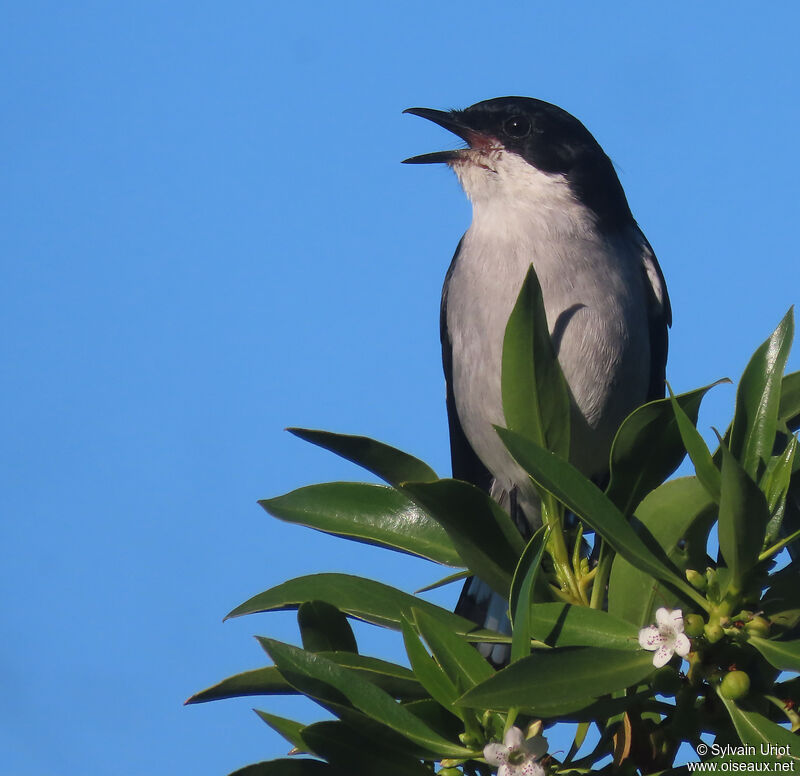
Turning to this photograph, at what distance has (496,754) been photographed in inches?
92.2

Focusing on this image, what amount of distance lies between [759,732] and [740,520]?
47 cm

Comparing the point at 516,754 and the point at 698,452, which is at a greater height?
the point at 698,452

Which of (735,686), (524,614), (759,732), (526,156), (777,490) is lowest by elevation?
(759,732)

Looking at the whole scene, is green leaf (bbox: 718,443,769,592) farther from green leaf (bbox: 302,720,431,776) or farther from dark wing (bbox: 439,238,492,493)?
dark wing (bbox: 439,238,492,493)

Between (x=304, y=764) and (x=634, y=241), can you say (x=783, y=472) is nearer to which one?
(x=304, y=764)

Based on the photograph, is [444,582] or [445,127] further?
[445,127]

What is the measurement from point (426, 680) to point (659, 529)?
0.74 m

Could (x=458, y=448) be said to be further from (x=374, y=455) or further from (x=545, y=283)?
(x=374, y=455)

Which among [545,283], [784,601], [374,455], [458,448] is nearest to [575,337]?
[545,283]

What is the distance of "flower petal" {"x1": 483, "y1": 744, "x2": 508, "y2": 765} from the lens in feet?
7.66

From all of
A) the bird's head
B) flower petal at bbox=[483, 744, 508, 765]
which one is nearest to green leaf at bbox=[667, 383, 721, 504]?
flower petal at bbox=[483, 744, 508, 765]

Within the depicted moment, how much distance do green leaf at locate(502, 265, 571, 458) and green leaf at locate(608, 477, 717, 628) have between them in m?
0.43

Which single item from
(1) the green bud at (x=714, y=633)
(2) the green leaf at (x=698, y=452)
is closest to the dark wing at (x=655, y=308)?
(2) the green leaf at (x=698, y=452)

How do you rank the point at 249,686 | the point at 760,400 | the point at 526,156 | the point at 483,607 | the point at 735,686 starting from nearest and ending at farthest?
the point at 735,686, the point at 760,400, the point at 249,686, the point at 483,607, the point at 526,156
